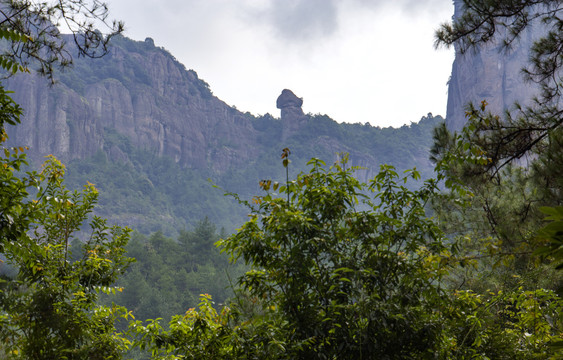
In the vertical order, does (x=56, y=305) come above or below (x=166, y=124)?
below

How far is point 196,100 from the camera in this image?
10606cm

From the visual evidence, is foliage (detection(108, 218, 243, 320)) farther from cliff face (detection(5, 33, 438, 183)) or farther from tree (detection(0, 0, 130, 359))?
cliff face (detection(5, 33, 438, 183))

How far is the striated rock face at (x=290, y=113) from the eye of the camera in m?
107

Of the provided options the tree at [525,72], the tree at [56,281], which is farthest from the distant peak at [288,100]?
the tree at [56,281]

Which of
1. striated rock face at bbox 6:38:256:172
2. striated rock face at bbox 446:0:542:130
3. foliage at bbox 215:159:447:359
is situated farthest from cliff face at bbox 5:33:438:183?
foliage at bbox 215:159:447:359

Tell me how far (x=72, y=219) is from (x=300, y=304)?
252cm

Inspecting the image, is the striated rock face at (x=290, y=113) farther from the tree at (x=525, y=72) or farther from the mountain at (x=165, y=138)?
the tree at (x=525, y=72)

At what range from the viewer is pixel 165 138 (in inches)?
3752

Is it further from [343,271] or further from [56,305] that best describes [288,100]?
[343,271]

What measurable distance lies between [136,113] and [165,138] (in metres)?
7.84

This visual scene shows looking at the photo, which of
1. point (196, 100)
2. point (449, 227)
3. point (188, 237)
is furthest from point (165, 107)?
point (449, 227)

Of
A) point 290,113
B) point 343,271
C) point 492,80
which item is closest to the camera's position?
point 343,271

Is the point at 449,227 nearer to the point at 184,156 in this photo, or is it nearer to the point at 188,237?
the point at 188,237

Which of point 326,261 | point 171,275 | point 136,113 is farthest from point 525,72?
point 136,113
